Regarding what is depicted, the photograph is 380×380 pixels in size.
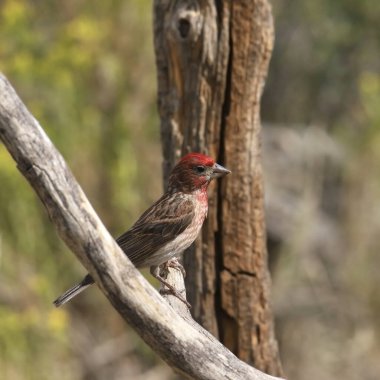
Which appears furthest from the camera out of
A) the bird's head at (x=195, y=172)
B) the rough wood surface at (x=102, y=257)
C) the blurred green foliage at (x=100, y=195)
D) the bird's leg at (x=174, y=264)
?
the blurred green foliage at (x=100, y=195)

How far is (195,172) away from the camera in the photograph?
17.0 feet

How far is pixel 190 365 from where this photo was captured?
3920 millimetres

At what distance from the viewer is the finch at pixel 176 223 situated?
5137 millimetres

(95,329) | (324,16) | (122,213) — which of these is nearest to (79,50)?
(122,213)

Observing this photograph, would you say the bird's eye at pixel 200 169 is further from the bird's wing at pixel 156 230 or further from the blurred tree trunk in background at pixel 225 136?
the blurred tree trunk in background at pixel 225 136

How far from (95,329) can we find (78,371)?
0.45 metres

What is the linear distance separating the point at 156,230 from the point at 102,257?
5.24 ft

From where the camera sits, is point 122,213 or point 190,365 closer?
point 190,365

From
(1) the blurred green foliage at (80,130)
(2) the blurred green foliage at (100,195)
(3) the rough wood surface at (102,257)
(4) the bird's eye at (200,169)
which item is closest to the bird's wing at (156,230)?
(4) the bird's eye at (200,169)

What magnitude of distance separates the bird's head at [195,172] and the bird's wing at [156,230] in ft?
0.30

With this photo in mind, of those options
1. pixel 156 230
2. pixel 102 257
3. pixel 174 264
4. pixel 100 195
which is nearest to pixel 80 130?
pixel 100 195

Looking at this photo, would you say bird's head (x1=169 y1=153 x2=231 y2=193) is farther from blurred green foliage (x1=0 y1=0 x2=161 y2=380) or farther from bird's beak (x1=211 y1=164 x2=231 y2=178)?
blurred green foliage (x1=0 y1=0 x2=161 y2=380)

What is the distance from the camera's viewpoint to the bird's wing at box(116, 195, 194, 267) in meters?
5.14

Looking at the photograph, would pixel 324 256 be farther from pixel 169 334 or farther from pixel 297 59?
pixel 169 334
